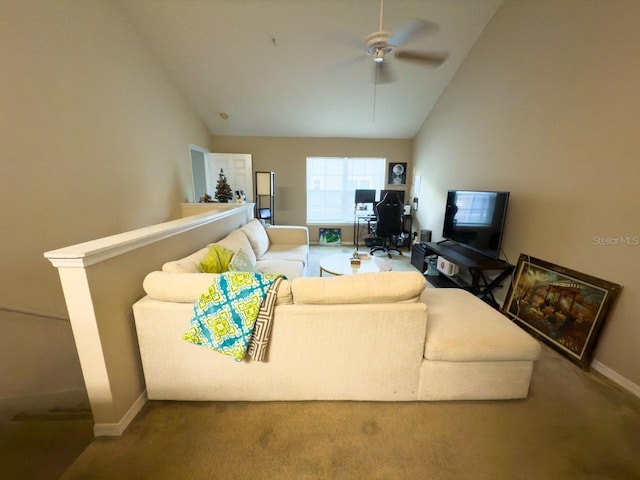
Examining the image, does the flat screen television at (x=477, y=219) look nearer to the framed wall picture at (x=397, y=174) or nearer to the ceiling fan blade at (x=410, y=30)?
the ceiling fan blade at (x=410, y=30)

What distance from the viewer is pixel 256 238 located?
11.2 ft

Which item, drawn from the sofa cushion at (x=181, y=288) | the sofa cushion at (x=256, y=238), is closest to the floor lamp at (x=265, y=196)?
the sofa cushion at (x=256, y=238)

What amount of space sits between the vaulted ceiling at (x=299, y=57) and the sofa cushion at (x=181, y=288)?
9.86ft

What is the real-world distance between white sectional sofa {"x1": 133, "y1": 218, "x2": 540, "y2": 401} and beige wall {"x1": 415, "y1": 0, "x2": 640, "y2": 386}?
1.03m

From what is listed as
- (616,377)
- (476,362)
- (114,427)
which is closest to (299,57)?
(476,362)

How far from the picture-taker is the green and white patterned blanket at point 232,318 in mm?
1397

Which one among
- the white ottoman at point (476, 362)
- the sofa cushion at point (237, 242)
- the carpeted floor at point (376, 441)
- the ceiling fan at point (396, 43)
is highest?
the ceiling fan at point (396, 43)

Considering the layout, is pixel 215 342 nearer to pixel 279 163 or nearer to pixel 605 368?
pixel 605 368

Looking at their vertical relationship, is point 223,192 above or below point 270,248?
above

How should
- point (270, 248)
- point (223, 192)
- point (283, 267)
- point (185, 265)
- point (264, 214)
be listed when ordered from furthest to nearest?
1. point (264, 214)
2. point (223, 192)
3. point (270, 248)
4. point (283, 267)
5. point (185, 265)

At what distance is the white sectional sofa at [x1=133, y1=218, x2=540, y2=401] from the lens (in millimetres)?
1461

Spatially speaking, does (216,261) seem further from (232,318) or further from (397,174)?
(397,174)

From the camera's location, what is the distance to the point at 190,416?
4.98 ft

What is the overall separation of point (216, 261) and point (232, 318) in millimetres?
781
